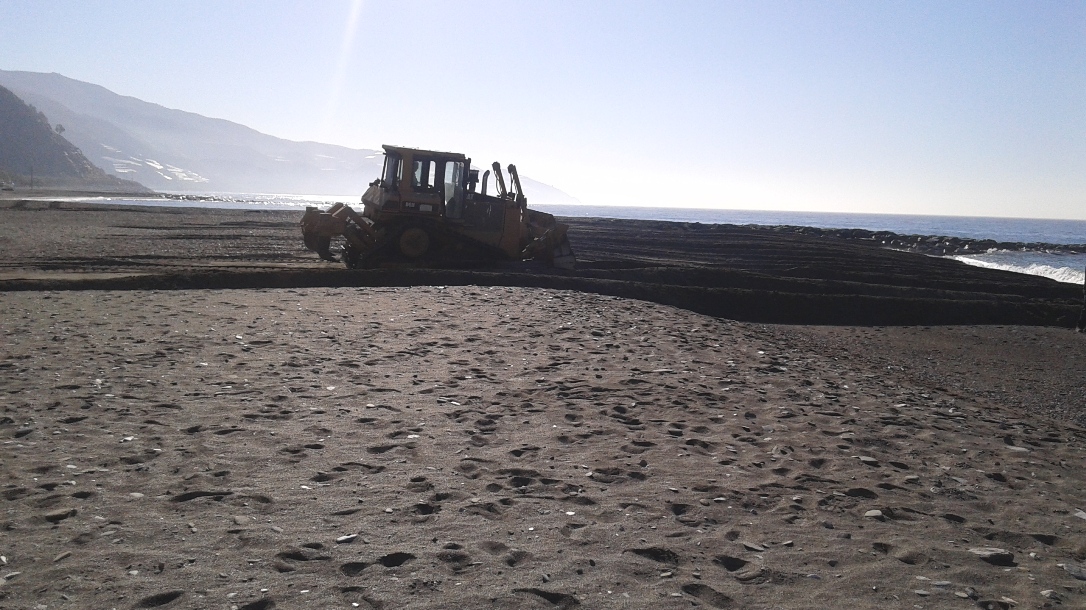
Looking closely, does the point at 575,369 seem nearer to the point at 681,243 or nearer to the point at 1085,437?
the point at 1085,437

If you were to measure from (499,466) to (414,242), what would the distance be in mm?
14543

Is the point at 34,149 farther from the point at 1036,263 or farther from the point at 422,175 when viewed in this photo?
the point at 1036,263

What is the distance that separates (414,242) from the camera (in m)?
19.5

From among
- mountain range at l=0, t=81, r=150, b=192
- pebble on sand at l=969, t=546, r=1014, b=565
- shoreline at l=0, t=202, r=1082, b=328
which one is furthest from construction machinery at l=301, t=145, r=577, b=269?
mountain range at l=0, t=81, r=150, b=192

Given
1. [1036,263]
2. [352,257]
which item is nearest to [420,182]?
[352,257]

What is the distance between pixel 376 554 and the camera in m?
3.99

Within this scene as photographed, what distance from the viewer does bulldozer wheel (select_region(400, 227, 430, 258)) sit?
19.4 m

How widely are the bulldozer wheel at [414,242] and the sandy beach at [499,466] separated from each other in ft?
23.5

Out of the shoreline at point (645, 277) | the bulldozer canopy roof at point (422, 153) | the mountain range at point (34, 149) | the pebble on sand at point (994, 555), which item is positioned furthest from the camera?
the mountain range at point (34, 149)

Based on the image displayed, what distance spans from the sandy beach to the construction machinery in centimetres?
720

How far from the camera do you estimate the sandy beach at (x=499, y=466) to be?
12.5 ft

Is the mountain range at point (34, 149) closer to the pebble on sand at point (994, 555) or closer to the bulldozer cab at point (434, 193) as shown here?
the bulldozer cab at point (434, 193)

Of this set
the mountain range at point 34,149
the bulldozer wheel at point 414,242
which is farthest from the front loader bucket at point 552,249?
the mountain range at point 34,149

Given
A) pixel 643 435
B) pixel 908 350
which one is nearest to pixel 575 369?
pixel 643 435
